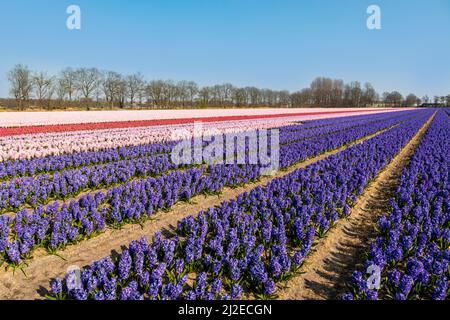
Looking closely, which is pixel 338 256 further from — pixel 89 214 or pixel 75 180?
pixel 75 180

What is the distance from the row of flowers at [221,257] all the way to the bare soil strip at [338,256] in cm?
21

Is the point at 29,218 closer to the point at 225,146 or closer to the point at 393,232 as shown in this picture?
the point at 393,232

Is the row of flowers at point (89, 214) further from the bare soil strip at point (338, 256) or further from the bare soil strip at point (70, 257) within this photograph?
the bare soil strip at point (338, 256)

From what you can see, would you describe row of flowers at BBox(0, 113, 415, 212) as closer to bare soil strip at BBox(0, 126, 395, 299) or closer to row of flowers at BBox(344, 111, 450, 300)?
bare soil strip at BBox(0, 126, 395, 299)

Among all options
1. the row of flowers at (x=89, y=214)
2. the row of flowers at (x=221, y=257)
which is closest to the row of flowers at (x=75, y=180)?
the row of flowers at (x=89, y=214)

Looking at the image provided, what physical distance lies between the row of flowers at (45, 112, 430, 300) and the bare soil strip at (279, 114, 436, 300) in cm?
21

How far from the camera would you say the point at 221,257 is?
5.00 m

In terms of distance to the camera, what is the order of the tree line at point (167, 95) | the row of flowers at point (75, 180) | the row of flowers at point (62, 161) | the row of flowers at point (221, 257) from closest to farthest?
the row of flowers at point (221, 257) < the row of flowers at point (75, 180) < the row of flowers at point (62, 161) < the tree line at point (167, 95)

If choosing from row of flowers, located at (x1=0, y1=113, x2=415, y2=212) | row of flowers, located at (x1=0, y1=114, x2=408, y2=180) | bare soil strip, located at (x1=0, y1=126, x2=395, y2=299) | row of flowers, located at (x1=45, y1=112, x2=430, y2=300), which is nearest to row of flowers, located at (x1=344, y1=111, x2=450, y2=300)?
row of flowers, located at (x1=45, y1=112, x2=430, y2=300)

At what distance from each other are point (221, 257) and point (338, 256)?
2.41 meters

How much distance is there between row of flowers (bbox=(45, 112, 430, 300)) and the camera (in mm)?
4082

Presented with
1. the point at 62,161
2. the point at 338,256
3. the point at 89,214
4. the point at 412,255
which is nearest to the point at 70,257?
the point at 89,214

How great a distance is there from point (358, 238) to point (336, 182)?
367cm

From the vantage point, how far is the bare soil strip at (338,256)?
456 centimetres
